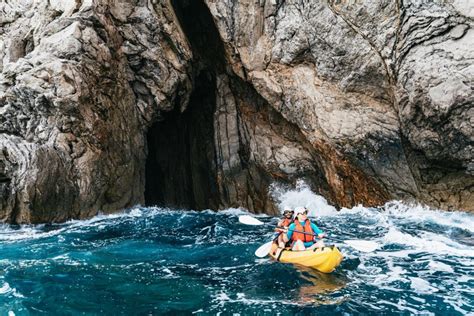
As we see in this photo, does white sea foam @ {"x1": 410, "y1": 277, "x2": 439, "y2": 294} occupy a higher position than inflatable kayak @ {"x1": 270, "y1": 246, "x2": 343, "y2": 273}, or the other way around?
inflatable kayak @ {"x1": 270, "y1": 246, "x2": 343, "y2": 273}

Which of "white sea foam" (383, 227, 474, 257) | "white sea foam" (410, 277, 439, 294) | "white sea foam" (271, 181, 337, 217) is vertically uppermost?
"white sea foam" (271, 181, 337, 217)

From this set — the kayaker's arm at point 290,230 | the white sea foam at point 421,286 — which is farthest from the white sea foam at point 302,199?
the white sea foam at point 421,286

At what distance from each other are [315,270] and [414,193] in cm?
745

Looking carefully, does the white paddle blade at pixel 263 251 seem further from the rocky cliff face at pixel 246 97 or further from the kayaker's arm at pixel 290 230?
the rocky cliff face at pixel 246 97

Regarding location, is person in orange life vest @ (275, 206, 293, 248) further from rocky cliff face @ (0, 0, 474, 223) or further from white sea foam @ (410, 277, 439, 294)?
rocky cliff face @ (0, 0, 474, 223)

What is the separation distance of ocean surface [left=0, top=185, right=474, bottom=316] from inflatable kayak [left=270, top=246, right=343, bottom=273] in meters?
0.19

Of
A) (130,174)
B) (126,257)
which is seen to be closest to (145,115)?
(130,174)

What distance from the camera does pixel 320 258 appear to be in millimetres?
11352

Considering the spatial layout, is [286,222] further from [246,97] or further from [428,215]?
[246,97]

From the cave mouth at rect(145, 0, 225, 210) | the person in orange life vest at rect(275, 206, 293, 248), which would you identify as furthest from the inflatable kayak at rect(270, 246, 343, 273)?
the cave mouth at rect(145, 0, 225, 210)

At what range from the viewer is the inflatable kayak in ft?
37.0

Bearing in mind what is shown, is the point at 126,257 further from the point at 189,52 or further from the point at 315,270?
the point at 189,52

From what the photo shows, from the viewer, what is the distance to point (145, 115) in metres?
21.2

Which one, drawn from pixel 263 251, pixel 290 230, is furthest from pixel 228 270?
pixel 290 230
